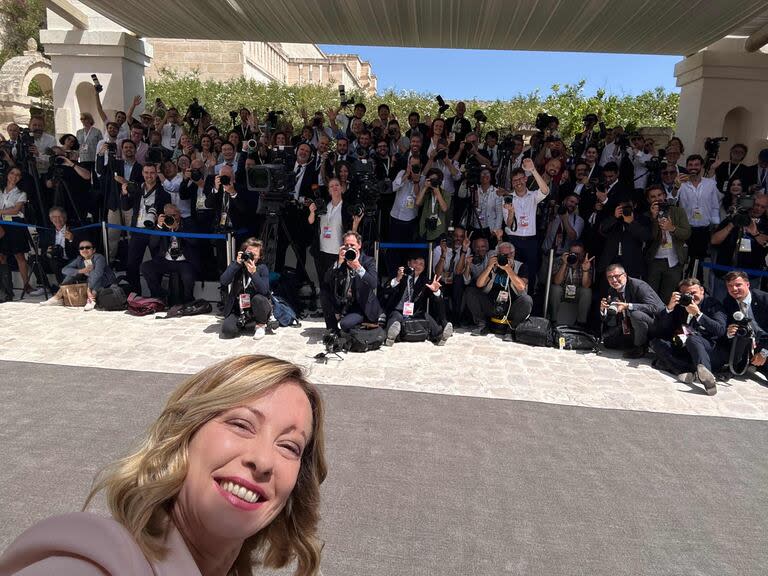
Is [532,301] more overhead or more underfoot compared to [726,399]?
more overhead

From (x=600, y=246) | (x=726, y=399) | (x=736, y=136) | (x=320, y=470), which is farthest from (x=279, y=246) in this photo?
(x=736, y=136)

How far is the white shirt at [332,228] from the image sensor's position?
7.12 meters

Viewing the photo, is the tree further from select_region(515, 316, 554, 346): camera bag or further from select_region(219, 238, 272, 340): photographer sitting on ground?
select_region(515, 316, 554, 346): camera bag

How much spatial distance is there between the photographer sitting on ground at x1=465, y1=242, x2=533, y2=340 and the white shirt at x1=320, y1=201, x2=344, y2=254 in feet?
5.94

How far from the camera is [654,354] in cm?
627

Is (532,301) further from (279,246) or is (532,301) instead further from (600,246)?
(279,246)

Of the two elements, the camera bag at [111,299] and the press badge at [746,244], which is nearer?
the press badge at [746,244]

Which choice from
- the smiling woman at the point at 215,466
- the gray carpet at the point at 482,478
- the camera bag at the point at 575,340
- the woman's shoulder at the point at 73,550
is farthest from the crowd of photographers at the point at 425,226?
the woman's shoulder at the point at 73,550

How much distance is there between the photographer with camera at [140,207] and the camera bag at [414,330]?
12.5ft

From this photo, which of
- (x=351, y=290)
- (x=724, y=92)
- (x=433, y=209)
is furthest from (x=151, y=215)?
(x=724, y=92)

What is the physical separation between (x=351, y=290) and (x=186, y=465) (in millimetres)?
5376

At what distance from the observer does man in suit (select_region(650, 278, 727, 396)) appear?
5520 millimetres

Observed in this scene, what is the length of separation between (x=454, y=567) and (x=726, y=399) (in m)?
3.69

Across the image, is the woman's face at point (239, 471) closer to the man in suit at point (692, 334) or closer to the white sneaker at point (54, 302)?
the man in suit at point (692, 334)
